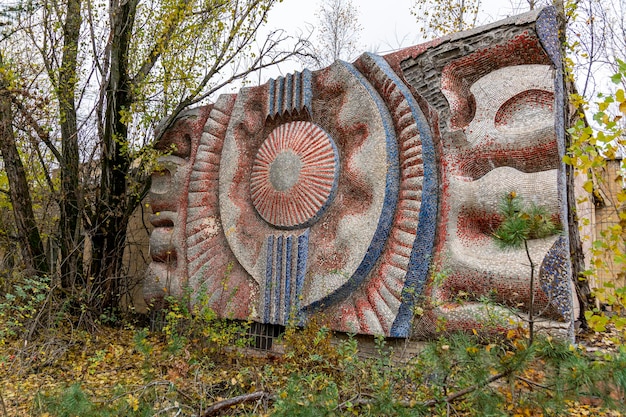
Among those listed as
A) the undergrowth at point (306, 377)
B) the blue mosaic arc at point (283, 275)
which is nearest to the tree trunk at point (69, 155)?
the undergrowth at point (306, 377)

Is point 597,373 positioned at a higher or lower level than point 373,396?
higher

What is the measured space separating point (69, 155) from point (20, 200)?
24.8 inches

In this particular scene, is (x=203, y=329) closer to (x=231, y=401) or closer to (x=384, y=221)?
(x=231, y=401)

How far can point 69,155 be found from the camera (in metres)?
5.03

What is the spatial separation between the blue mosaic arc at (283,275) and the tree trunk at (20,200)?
227 centimetres

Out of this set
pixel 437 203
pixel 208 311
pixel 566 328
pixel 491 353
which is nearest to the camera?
pixel 491 353

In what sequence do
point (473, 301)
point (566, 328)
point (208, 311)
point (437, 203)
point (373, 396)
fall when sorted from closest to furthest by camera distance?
point (373, 396), point (566, 328), point (473, 301), point (437, 203), point (208, 311)

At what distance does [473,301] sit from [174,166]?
10.1 ft

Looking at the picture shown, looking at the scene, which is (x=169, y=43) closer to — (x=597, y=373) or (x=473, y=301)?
(x=473, y=301)

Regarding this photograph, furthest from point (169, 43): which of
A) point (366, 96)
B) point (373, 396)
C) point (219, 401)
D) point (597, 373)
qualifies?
point (597, 373)

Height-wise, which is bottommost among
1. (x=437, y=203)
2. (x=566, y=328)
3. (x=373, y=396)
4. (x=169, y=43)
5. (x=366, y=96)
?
(x=373, y=396)

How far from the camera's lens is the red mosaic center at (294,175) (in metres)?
Result: 3.94

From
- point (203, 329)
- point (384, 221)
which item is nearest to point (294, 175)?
point (384, 221)

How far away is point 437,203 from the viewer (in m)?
3.41
